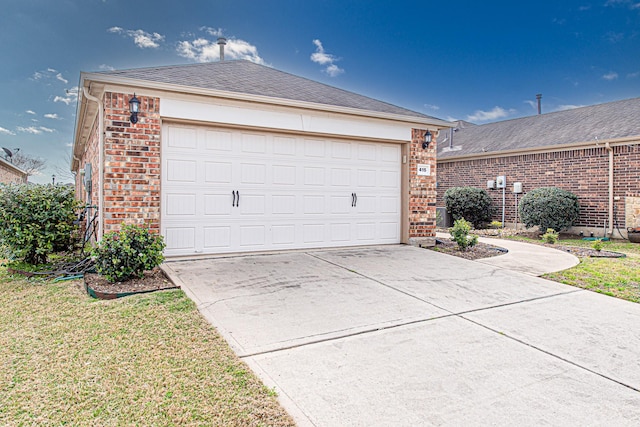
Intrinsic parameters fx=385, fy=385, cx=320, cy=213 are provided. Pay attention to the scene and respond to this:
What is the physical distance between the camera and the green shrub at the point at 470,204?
1343 cm

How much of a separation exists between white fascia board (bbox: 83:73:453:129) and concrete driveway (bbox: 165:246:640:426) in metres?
2.81

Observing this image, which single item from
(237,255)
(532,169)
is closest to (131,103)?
(237,255)

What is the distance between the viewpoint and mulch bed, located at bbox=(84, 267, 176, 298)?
15.4 ft

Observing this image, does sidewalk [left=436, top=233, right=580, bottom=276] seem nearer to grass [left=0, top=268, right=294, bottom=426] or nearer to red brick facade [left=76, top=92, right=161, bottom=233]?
grass [left=0, top=268, right=294, bottom=426]

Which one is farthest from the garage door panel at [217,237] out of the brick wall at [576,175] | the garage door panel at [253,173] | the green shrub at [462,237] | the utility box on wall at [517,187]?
the utility box on wall at [517,187]

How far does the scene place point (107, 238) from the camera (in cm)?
502

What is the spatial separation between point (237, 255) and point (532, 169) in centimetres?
1080

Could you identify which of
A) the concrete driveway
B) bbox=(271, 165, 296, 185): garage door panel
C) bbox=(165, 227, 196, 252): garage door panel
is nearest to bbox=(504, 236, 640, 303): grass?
the concrete driveway

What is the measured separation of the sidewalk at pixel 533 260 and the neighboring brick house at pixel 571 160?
4.36 metres

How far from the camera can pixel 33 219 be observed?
19.4ft

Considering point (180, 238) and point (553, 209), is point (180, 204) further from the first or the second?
point (553, 209)

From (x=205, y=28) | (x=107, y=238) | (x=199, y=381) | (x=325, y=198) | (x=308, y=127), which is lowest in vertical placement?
(x=199, y=381)

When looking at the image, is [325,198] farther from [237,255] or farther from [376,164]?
[237,255]

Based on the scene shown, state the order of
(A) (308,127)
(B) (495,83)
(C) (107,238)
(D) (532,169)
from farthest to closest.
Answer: (B) (495,83) → (D) (532,169) → (A) (308,127) → (C) (107,238)
